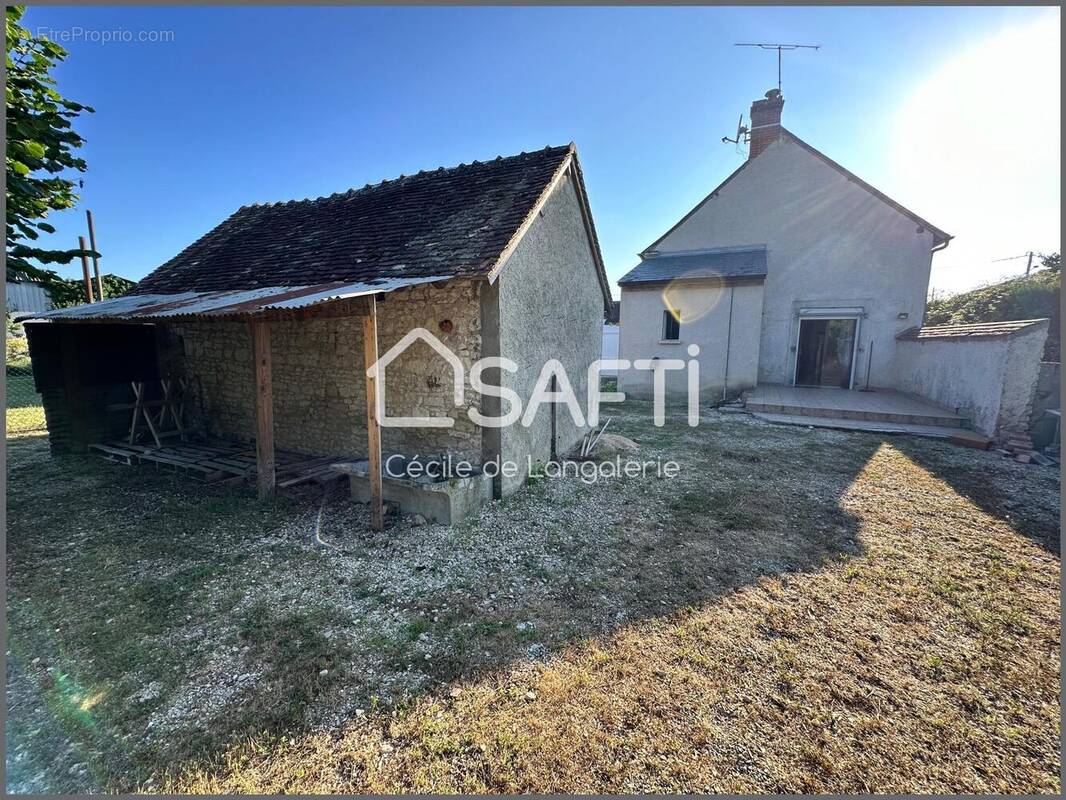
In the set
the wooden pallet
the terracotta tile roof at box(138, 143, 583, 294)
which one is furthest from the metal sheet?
the wooden pallet

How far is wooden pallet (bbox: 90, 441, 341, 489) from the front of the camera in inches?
271

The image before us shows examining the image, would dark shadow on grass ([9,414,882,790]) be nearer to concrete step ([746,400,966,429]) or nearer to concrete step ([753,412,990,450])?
concrete step ([753,412,990,450])

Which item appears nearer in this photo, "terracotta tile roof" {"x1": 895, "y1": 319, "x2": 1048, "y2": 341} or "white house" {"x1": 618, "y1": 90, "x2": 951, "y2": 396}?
"terracotta tile roof" {"x1": 895, "y1": 319, "x2": 1048, "y2": 341}

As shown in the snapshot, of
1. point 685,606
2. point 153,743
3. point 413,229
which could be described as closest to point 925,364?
point 685,606

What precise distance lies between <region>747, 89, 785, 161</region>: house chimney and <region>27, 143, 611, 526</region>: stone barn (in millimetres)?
10850

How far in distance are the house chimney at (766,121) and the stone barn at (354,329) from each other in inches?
427

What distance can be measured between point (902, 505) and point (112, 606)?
32.1ft

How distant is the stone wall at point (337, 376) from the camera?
6477mm

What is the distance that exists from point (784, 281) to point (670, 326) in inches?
173

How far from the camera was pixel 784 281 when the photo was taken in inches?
613

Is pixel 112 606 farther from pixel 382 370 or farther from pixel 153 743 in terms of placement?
pixel 382 370

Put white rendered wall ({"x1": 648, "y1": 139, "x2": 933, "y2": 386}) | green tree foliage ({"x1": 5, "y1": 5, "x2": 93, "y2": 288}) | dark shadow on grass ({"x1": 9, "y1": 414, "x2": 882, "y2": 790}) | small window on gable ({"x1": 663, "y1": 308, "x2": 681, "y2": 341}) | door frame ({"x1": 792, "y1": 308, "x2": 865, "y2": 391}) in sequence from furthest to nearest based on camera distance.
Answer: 1. small window on gable ({"x1": 663, "y1": 308, "x2": 681, "y2": 341})
2. door frame ({"x1": 792, "y1": 308, "x2": 865, "y2": 391})
3. white rendered wall ({"x1": 648, "y1": 139, "x2": 933, "y2": 386})
4. green tree foliage ({"x1": 5, "y1": 5, "x2": 93, "y2": 288})
5. dark shadow on grass ({"x1": 9, "y1": 414, "x2": 882, "y2": 790})

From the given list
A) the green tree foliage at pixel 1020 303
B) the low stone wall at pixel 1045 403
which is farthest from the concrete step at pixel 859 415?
the green tree foliage at pixel 1020 303

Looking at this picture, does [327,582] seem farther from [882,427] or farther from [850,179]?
[850,179]
